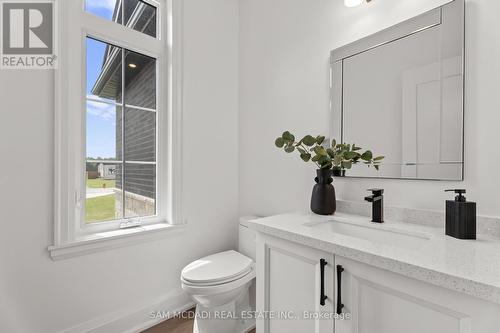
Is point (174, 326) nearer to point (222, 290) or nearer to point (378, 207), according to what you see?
point (222, 290)

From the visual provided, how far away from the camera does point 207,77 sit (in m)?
1.90

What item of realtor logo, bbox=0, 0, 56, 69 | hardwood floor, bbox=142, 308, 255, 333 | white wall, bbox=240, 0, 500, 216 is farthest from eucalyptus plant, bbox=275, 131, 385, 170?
realtor logo, bbox=0, 0, 56, 69

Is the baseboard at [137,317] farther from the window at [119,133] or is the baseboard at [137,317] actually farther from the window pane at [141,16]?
the window pane at [141,16]

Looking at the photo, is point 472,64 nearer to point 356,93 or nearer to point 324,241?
point 356,93

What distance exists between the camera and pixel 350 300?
0.77 meters

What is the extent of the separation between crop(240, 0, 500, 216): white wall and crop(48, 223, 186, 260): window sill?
72cm

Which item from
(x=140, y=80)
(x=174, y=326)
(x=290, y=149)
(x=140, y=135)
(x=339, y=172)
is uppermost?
(x=140, y=80)

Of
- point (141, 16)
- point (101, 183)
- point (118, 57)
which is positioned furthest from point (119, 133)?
point (141, 16)

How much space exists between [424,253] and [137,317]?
1680 millimetres

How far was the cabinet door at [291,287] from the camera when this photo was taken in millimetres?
844

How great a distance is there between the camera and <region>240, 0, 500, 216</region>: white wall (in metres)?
0.92

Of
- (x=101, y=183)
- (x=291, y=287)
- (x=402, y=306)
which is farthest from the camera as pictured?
(x=101, y=183)

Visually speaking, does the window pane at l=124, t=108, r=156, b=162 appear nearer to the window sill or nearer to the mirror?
the window sill

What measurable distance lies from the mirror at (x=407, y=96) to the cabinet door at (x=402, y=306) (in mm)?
621
